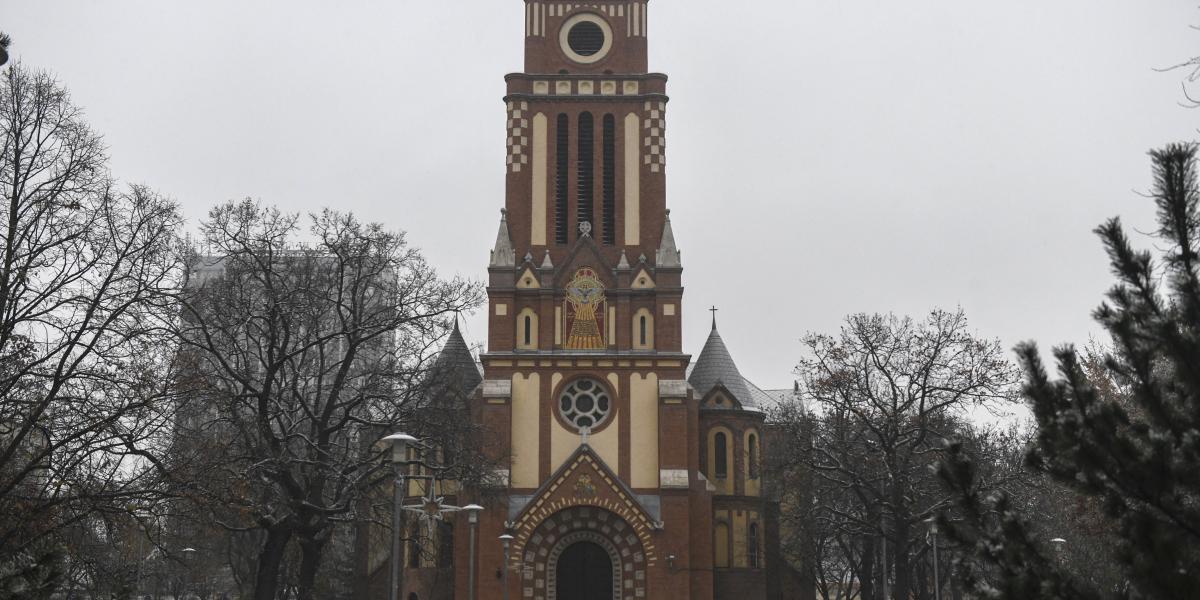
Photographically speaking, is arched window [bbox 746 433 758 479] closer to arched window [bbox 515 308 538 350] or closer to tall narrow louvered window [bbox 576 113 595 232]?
arched window [bbox 515 308 538 350]

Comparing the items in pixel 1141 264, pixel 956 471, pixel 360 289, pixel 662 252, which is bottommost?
pixel 956 471

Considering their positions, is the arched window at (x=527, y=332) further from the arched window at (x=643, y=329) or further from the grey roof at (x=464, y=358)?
the grey roof at (x=464, y=358)

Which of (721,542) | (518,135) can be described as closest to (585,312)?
(518,135)

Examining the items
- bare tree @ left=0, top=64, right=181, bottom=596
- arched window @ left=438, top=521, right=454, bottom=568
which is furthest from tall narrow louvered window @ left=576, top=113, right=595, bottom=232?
bare tree @ left=0, top=64, right=181, bottom=596

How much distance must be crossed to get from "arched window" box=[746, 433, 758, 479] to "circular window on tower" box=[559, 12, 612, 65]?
647 inches

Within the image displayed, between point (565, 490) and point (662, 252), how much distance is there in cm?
909

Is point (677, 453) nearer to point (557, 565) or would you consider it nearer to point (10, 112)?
point (557, 565)

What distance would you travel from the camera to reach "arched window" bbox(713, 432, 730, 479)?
54375mm

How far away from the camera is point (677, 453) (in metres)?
46.2

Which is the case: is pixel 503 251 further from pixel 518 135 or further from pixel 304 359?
pixel 304 359

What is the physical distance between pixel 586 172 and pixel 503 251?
440cm

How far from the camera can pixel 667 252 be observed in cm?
4794

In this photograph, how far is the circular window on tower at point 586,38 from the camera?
166ft

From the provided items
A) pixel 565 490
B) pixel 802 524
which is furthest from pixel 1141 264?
pixel 802 524
